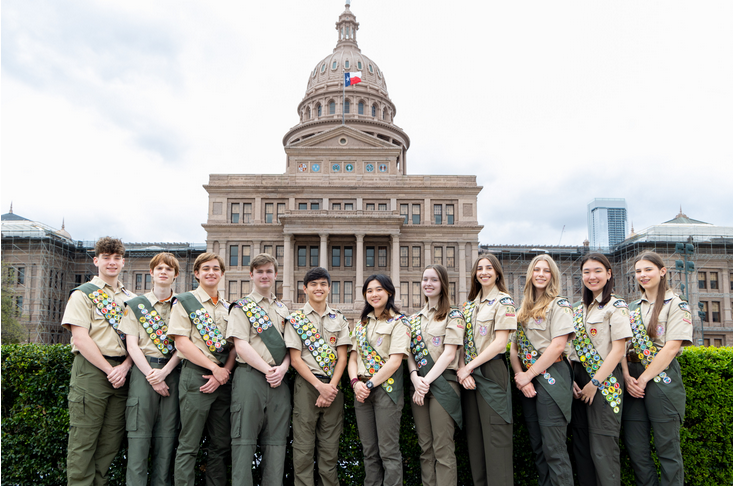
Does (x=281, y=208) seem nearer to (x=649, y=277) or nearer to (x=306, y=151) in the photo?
(x=306, y=151)

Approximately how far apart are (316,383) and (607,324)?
11.4 feet

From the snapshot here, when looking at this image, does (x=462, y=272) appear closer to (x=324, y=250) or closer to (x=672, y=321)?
(x=324, y=250)

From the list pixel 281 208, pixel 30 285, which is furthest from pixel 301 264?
pixel 30 285

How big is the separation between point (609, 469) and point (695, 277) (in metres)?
51.7

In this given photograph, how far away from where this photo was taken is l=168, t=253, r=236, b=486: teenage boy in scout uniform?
18.4ft

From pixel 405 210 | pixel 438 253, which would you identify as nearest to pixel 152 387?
pixel 438 253

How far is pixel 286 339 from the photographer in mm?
5914

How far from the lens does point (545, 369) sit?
18.8 feet

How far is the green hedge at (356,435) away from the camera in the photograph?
21.1 feet

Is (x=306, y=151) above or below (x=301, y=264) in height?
above

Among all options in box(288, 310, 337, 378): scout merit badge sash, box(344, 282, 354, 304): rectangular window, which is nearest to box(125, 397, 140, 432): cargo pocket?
box(288, 310, 337, 378): scout merit badge sash

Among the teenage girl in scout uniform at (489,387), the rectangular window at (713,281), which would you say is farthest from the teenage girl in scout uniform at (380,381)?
the rectangular window at (713,281)

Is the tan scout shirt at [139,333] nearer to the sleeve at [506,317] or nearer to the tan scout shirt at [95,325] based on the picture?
the tan scout shirt at [95,325]

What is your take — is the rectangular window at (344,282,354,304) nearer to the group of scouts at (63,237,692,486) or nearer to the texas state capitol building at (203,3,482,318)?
the texas state capitol building at (203,3,482,318)
